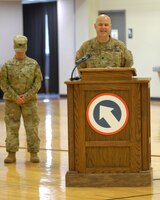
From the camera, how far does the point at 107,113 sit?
458 cm

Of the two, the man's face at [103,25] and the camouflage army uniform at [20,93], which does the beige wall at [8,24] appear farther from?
the man's face at [103,25]

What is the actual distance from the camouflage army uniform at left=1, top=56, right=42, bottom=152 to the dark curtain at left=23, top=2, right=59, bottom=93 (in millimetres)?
9987

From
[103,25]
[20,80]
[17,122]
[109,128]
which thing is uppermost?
[103,25]

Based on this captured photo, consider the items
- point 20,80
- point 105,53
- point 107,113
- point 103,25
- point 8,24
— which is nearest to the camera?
point 107,113

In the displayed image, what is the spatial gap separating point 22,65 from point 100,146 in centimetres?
165

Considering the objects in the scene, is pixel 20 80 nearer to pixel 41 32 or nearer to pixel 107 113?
pixel 107 113

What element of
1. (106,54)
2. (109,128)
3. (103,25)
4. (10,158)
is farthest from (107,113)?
(10,158)

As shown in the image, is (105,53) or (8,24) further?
(8,24)

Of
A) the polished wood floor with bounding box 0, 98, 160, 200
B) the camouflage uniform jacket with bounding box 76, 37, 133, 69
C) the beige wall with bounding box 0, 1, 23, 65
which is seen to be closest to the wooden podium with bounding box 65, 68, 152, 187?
the polished wood floor with bounding box 0, 98, 160, 200

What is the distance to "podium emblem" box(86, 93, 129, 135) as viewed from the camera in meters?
4.57

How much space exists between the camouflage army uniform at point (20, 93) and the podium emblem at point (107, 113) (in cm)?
133

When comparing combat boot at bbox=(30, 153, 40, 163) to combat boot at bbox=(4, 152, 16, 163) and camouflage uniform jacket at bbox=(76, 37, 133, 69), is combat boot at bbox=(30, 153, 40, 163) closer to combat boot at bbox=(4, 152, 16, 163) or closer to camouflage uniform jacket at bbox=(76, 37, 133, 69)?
combat boot at bbox=(4, 152, 16, 163)

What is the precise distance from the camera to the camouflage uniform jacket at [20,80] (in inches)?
226

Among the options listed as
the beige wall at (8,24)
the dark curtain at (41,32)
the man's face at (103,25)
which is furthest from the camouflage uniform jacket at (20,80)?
the dark curtain at (41,32)
